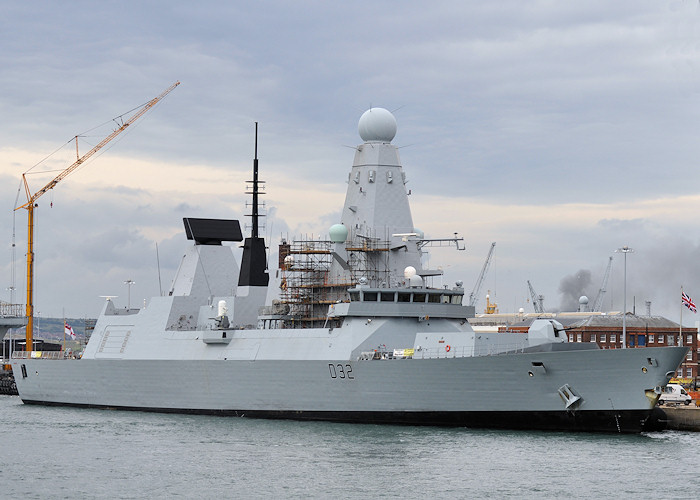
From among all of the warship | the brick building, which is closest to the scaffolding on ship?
the warship

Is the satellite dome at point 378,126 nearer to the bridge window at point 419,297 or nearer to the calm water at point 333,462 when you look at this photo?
the bridge window at point 419,297

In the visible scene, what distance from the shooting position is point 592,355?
107ft

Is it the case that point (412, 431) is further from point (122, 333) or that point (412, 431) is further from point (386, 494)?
point (122, 333)

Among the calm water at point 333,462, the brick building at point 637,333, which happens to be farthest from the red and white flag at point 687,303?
the brick building at point 637,333

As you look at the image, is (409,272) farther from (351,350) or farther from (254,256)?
(254,256)

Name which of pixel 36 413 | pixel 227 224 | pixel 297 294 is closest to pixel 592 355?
pixel 297 294

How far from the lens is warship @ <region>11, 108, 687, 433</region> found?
→ 110ft

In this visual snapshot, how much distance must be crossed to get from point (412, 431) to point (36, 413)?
1898 centimetres

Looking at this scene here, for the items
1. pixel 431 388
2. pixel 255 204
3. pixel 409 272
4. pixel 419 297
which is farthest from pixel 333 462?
pixel 255 204

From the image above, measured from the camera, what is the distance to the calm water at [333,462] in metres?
25.1

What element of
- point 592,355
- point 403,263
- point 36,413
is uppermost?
point 403,263

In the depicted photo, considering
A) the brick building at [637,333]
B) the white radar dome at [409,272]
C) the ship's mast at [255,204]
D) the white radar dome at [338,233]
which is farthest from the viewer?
the brick building at [637,333]

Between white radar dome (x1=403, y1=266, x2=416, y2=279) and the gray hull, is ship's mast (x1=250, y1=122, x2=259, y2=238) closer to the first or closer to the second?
the gray hull

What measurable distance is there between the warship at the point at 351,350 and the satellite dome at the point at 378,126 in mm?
51
